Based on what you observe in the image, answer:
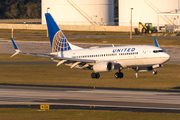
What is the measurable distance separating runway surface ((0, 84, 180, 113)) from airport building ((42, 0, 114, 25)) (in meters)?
126

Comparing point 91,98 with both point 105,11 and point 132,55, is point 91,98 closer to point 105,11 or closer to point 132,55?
point 132,55

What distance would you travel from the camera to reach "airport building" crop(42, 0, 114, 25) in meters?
180

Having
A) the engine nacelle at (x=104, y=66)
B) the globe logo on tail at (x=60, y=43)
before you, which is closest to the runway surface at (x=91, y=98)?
the engine nacelle at (x=104, y=66)

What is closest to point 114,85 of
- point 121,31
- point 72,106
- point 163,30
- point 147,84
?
point 147,84

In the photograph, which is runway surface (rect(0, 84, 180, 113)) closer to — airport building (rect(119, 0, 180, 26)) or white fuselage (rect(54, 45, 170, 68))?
white fuselage (rect(54, 45, 170, 68))

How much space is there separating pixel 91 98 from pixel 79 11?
136718 millimetres

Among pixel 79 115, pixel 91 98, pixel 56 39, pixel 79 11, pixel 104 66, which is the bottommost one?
pixel 79 115

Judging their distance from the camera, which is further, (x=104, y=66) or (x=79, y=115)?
(x=104, y=66)

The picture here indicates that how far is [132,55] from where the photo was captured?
5847cm

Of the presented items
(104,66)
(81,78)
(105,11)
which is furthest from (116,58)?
(105,11)

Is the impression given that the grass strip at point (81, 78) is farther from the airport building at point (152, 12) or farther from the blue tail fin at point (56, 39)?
the airport building at point (152, 12)

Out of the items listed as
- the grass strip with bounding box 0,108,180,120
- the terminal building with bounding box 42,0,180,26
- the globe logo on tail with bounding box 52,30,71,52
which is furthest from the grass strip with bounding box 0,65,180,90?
the terminal building with bounding box 42,0,180,26

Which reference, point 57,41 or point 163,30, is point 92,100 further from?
point 163,30

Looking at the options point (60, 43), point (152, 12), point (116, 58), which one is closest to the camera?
point (116, 58)
